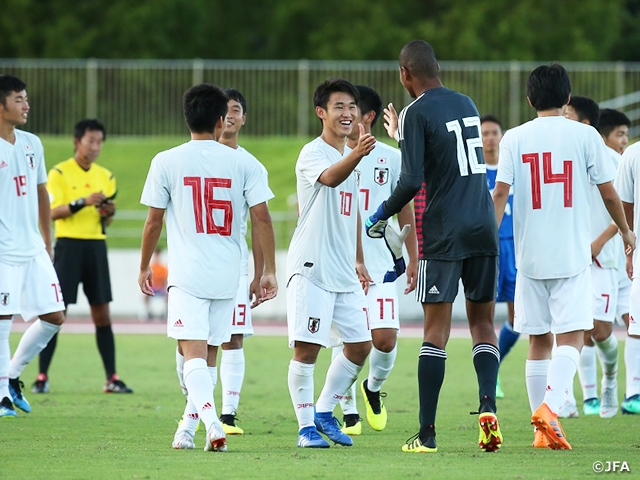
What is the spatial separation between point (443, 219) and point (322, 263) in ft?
3.16

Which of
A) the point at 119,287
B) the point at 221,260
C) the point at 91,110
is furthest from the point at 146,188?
the point at 91,110

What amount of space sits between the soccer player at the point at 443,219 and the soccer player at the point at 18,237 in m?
3.73

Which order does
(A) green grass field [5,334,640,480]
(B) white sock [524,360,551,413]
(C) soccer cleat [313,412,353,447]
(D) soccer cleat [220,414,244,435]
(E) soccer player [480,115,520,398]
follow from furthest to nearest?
1. (E) soccer player [480,115,520,398]
2. (D) soccer cleat [220,414,244,435]
3. (B) white sock [524,360,551,413]
4. (C) soccer cleat [313,412,353,447]
5. (A) green grass field [5,334,640,480]

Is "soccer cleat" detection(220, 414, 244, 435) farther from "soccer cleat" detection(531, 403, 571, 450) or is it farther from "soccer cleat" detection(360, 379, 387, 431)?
"soccer cleat" detection(531, 403, 571, 450)

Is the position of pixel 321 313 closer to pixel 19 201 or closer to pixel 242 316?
pixel 242 316

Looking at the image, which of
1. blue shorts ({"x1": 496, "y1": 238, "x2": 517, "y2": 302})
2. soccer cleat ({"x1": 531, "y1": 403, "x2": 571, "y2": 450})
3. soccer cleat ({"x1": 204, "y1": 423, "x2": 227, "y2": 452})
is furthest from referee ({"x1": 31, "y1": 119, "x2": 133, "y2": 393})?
soccer cleat ({"x1": 531, "y1": 403, "x2": 571, "y2": 450})

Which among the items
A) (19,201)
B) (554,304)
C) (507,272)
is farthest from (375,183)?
(19,201)

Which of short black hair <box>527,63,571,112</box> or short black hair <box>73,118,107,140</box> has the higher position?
short black hair <box>73,118,107,140</box>

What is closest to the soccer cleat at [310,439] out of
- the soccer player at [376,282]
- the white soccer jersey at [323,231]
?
the white soccer jersey at [323,231]

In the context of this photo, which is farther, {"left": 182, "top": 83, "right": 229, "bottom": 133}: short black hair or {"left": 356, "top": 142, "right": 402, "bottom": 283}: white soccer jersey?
{"left": 356, "top": 142, "right": 402, "bottom": 283}: white soccer jersey

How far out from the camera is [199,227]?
26.2 feet

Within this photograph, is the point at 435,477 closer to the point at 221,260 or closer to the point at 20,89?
the point at 221,260

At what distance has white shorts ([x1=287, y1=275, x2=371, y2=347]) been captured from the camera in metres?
8.18

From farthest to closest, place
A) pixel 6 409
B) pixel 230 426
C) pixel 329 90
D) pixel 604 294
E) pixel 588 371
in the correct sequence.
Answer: pixel 588 371 → pixel 604 294 → pixel 6 409 → pixel 230 426 → pixel 329 90
